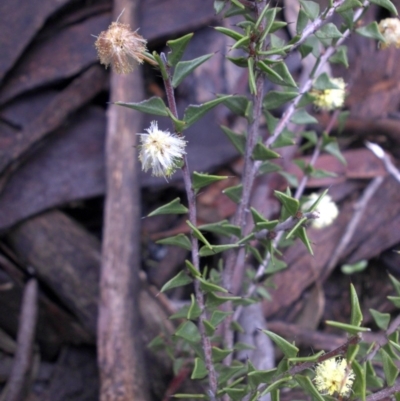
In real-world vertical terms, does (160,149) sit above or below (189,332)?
above

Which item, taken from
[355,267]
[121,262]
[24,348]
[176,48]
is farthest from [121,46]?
[355,267]

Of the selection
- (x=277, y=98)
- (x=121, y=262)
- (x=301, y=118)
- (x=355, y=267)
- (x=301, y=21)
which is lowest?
(x=355, y=267)

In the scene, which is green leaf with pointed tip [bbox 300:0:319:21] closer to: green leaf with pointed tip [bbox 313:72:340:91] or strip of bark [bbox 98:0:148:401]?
green leaf with pointed tip [bbox 313:72:340:91]

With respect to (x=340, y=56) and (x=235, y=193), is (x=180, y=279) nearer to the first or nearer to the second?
(x=235, y=193)

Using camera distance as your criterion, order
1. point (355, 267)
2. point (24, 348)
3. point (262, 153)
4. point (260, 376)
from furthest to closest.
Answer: point (355, 267)
point (24, 348)
point (262, 153)
point (260, 376)

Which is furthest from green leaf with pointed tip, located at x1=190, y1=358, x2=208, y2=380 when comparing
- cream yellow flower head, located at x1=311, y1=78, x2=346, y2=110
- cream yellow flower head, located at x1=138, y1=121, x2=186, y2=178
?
cream yellow flower head, located at x1=311, y1=78, x2=346, y2=110

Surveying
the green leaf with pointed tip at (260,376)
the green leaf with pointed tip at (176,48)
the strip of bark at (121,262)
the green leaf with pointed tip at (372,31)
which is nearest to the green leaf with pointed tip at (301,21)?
the green leaf with pointed tip at (372,31)

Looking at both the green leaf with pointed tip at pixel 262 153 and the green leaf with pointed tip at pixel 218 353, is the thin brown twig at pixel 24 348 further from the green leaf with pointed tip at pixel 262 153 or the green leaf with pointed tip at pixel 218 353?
the green leaf with pointed tip at pixel 262 153

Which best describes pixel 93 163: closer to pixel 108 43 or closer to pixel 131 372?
pixel 131 372
